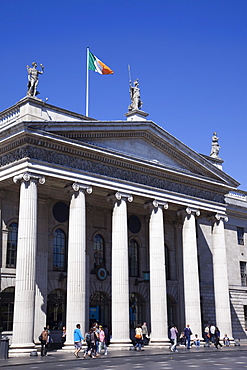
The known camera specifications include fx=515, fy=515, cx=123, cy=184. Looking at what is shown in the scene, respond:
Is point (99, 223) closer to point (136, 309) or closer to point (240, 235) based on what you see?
point (136, 309)

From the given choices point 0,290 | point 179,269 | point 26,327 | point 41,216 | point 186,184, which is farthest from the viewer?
point 179,269

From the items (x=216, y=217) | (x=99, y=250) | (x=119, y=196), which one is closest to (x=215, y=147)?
(x=216, y=217)

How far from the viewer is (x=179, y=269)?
140ft

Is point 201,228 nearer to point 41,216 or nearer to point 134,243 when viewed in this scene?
point 134,243

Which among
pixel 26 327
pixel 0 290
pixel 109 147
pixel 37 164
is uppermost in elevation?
pixel 109 147

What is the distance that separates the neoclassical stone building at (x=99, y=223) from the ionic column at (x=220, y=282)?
8cm

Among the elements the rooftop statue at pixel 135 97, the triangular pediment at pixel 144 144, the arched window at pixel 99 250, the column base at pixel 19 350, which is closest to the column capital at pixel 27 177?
the triangular pediment at pixel 144 144

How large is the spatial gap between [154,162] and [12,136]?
1111 cm

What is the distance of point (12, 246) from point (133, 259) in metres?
10.7

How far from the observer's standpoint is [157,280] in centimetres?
3456

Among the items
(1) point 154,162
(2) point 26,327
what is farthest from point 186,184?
(2) point 26,327

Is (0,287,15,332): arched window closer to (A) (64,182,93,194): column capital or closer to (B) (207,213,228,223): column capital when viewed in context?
(A) (64,182,93,194): column capital

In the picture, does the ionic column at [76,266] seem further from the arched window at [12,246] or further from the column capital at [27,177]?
the arched window at [12,246]

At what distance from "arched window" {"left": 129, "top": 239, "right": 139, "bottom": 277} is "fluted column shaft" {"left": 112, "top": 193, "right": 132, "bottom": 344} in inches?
295
